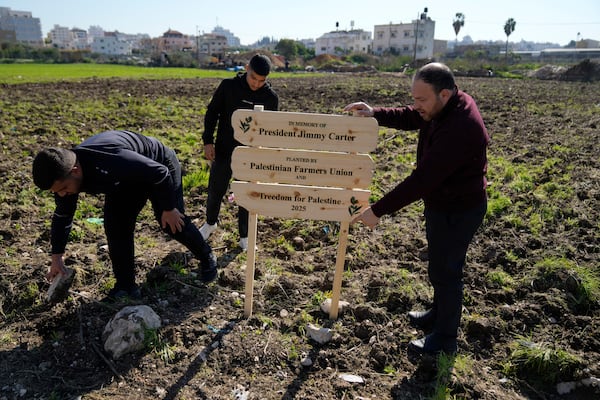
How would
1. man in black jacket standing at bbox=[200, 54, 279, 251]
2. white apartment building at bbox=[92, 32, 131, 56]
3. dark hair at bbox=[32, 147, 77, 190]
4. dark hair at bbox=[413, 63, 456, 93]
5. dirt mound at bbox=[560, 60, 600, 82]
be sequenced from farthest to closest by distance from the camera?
white apartment building at bbox=[92, 32, 131, 56] → dirt mound at bbox=[560, 60, 600, 82] → man in black jacket standing at bbox=[200, 54, 279, 251] → dark hair at bbox=[32, 147, 77, 190] → dark hair at bbox=[413, 63, 456, 93]

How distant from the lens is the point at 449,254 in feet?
10.1

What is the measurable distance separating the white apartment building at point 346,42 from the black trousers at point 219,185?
112 meters

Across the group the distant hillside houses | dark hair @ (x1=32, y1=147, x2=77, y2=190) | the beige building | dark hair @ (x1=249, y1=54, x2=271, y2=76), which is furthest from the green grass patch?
the beige building

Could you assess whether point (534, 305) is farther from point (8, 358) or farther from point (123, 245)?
point (8, 358)

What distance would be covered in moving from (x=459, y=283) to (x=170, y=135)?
828 centimetres

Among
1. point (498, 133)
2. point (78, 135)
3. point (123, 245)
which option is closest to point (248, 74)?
point (123, 245)

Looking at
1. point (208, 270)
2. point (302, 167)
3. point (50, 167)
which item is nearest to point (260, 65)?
point (302, 167)

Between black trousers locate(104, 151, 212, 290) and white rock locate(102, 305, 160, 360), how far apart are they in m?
0.54

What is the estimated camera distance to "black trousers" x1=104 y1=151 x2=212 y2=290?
3.68 metres

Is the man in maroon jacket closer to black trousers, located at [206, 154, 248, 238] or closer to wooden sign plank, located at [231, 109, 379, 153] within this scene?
wooden sign plank, located at [231, 109, 379, 153]

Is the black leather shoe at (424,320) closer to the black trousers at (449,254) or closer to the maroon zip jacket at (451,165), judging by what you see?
the black trousers at (449,254)

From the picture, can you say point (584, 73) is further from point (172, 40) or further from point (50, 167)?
point (172, 40)

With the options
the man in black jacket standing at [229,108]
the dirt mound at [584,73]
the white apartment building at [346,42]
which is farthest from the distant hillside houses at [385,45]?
the man in black jacket standing at [229,108]

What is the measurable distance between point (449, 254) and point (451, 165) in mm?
702
